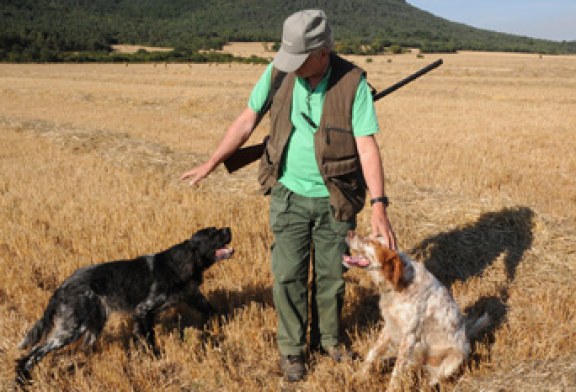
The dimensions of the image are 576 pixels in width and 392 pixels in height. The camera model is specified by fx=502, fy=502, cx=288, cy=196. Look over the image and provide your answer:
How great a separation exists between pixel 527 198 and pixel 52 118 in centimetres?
1430

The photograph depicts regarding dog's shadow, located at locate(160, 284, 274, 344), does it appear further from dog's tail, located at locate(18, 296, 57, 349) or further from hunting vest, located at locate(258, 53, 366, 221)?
hunting vest, located at locate(258, 53, 366, 221)

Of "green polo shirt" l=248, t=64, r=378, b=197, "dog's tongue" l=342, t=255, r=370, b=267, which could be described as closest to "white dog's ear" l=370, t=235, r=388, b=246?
"dog's tongue" l=342, t=255, r=370, b=267

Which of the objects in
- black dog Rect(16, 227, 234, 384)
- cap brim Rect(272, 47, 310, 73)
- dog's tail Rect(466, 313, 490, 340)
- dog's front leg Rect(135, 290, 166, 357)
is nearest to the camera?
cap brim Rect(272, 47, 310, 73)

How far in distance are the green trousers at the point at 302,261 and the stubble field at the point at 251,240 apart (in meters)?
0.31

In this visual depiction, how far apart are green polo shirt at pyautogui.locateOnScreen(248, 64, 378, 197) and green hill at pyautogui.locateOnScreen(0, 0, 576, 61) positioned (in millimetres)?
62656

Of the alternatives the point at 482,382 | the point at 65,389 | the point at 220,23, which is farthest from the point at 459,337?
the point at 220,23

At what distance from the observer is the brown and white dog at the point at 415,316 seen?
330 cm

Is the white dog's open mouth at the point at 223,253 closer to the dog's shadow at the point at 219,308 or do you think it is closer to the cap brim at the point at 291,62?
the dog's shadow at the point at 219,308

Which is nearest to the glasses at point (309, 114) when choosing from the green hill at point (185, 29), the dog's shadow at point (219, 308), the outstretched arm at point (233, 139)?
the outstretched arm at point (233, 139)

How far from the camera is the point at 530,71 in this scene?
36.5 m

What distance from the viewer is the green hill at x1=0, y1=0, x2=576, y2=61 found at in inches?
2876

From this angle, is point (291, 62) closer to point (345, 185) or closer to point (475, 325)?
point (345, 185)

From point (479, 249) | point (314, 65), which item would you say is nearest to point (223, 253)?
point (314, 65)

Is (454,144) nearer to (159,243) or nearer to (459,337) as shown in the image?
(159,243)
